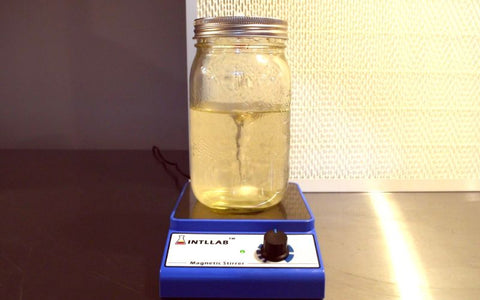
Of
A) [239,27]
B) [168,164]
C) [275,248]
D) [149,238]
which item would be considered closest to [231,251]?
[275,248]

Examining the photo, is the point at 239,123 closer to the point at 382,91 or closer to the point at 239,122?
the point at 239,122

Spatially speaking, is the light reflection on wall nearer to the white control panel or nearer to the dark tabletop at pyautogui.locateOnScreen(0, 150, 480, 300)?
the dark tabletop at pyautogui.locateOnScreen(0, 150, 480, 300)

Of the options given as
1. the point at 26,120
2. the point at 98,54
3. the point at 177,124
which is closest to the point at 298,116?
the point at 177,124

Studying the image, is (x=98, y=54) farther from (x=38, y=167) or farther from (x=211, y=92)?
(x=211, y=92)

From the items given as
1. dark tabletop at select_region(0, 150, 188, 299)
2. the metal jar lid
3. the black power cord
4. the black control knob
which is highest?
the metal jar lid

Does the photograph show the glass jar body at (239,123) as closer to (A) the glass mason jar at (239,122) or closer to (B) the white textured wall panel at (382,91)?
(A) the glass mason jar at (239,122)

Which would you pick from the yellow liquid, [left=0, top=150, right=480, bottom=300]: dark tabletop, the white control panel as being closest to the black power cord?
[left=0, top=150, right=480, bottom=300]: dark tabletop
